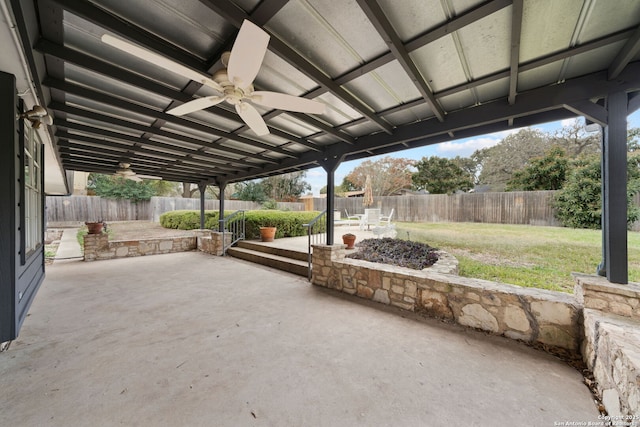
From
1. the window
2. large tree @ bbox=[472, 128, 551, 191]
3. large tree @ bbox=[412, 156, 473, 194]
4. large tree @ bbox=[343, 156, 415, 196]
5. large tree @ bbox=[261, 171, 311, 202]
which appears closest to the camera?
the window

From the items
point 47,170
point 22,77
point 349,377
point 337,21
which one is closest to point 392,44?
point 337,21

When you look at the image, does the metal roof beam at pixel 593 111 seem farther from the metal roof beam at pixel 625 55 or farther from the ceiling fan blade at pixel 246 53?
the ceiling fan blade at pixel 246 53

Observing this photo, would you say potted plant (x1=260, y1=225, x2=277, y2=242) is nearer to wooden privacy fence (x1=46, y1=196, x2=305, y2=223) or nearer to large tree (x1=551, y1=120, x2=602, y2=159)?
wooden privacy fence (x1=46, y1=196, x2=305, y2=223)

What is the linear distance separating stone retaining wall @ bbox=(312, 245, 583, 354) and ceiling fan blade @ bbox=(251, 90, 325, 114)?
2315mm

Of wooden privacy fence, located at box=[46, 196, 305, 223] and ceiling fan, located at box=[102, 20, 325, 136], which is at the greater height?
ceiling fan, located at box=[102, 20, 325, 136]

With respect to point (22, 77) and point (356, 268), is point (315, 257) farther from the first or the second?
point (22, 77)

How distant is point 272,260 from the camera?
537 centimetres

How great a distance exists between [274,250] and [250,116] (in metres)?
4.12

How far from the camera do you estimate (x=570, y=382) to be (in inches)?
69.8

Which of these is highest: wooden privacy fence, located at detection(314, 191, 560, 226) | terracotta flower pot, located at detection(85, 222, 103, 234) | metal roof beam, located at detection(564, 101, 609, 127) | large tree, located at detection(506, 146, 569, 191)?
large tree, located at detection(506, 146, 569, 191)

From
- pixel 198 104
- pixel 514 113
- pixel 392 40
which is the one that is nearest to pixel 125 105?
pixel 198 104

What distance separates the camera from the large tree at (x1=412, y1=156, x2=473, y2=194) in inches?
598

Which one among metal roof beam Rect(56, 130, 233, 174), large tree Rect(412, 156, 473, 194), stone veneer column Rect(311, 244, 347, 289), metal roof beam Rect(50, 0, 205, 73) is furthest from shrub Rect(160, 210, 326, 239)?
large tree Rect(412, 156, 473, 194)

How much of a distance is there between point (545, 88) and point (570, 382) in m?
2.53
